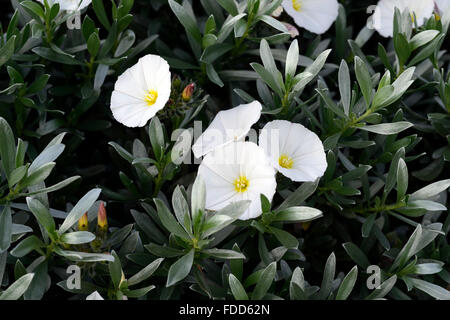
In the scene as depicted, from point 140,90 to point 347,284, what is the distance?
71 cm

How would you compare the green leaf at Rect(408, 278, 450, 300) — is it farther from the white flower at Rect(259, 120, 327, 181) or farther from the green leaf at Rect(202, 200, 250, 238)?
the green leaf at Rect(202, 200, 250, 238)

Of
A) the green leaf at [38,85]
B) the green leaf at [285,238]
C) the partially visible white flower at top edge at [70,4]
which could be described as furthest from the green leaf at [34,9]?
the green leaf at [285,238]

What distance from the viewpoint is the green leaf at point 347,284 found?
4.41ft

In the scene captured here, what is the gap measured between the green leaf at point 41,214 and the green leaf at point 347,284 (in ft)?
2.09

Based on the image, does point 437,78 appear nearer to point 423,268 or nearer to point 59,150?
point 423,268

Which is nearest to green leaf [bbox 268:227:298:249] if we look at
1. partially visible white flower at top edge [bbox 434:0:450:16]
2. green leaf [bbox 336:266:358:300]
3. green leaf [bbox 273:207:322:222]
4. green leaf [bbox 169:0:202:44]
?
green leaf [bbox 273:207:322:222]

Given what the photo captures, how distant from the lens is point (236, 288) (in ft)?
4.34

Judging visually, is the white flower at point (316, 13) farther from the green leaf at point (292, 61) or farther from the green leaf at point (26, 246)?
the green leaf at point (26, 246)

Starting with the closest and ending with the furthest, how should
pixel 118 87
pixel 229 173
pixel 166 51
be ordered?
1. pixel 229 173
2. pixel 118 87
3. pixel 166 51

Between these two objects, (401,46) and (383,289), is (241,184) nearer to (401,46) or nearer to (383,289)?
(383,289)

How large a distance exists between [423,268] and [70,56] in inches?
40.0

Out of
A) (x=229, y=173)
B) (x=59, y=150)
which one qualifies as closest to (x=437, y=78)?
(x=229, y=173)

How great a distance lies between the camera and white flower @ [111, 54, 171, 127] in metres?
1.52

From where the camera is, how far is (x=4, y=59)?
4.91 ft
